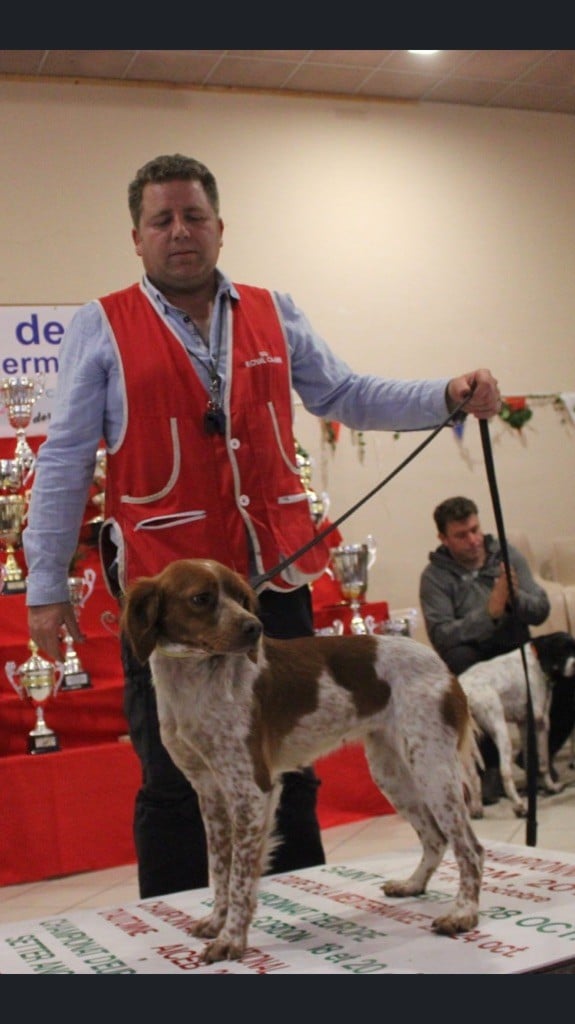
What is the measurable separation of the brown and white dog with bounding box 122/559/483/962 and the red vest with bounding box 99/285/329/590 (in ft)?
0.87

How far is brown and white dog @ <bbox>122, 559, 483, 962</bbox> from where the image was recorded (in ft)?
5.86

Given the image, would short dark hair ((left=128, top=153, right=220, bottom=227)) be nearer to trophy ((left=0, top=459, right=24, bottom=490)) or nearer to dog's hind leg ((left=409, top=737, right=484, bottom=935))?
dog's hind leg ((left=409, top=737, right=484, bottom=935))

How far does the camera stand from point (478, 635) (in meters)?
4.86

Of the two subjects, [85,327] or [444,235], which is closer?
[85,327]

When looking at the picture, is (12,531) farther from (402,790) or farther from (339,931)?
(339,931)

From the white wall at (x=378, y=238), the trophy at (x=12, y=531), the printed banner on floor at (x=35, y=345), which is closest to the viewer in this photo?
the trophy at (x=12, y=531)

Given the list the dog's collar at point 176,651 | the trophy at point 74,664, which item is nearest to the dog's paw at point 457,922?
the dog's collar at point 176,651

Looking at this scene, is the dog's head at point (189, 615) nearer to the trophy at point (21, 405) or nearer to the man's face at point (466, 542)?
the trophy at point (21, 405)

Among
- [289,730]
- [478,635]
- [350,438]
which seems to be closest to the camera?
[289,730]

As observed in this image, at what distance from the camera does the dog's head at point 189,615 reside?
1.77 m

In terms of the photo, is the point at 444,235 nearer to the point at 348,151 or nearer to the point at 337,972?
the point at 348,151

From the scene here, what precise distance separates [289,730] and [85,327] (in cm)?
90

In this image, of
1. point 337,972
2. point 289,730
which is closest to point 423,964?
point 337,972

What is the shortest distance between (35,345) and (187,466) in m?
4.15
